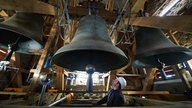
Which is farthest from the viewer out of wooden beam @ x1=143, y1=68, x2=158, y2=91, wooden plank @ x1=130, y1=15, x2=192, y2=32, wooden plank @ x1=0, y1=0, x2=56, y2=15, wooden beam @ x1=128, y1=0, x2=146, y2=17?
wooden beam @ x1=143, y1=68, x2=158, y2=91

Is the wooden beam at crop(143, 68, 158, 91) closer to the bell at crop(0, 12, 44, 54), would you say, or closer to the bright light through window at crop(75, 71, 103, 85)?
the bright light through window at crop(75, 71, 103, 85)

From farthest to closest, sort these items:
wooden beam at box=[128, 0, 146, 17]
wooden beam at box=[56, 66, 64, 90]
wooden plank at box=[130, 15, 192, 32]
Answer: wooden beam at box=[56, 66, 64, 90]
wooden beam at box=[128, 0, 146, 17]
wooden plank at box=[130, 15, 192, 32]

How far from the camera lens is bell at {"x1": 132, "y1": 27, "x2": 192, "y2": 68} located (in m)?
1.34

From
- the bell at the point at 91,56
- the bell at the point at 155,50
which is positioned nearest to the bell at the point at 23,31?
the bell at the point at 91,56

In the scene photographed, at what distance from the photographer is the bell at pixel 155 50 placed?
4.39 ft

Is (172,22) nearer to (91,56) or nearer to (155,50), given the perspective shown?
(155,50)

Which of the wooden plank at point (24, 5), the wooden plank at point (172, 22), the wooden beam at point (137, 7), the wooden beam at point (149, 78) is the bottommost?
the wooden beam at point (149, 78)

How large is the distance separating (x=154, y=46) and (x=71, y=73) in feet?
13.0

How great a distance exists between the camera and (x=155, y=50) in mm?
1306

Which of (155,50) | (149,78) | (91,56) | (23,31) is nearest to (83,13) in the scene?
(91,56)

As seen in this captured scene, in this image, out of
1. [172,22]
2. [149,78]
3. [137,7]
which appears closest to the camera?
[172,22]

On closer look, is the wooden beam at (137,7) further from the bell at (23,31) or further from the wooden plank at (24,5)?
the bell at (23,31)

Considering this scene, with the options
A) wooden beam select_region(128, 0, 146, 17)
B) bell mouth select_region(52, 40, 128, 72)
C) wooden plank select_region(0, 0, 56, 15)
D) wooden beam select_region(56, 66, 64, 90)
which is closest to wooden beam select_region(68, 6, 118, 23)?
wooden beam select_region(128, 0, 146, 17)

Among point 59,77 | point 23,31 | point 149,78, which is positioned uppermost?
point 23,31
